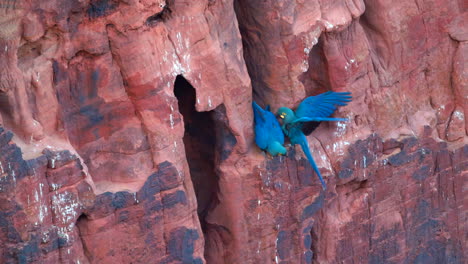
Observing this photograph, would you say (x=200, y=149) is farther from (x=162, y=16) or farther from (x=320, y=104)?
(x=162, y=16)

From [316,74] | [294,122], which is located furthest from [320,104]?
[316,74]

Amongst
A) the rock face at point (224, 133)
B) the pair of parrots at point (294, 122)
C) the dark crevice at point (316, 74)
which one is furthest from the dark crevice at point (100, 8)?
the dark crevice at point (316, 74)

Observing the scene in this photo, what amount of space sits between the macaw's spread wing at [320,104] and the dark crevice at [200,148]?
677mm

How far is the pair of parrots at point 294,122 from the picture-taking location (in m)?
7.48

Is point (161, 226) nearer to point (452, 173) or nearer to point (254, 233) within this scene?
point (254, 233)

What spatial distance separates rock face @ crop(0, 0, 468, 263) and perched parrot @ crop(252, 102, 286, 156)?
92mm

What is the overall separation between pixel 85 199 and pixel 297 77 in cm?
196

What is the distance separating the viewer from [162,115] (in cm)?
694

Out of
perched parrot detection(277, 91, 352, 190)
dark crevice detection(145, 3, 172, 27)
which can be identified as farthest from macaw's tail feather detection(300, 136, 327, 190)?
Result: dark crevice detection(145, 3, 172, 27)

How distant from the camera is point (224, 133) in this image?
7.46 m

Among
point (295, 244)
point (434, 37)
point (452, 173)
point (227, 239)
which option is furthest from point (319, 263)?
point (434, 37)

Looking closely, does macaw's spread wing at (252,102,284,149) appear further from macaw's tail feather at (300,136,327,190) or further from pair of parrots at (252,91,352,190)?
macaw's tail feather at (300,136,327,190)

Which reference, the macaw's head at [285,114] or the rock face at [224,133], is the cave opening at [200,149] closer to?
the rock face at [224,133]

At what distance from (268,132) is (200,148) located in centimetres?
65
